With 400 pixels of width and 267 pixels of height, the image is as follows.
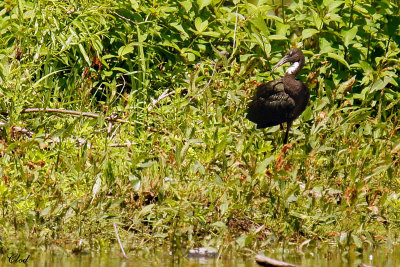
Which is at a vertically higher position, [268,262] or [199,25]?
[199,25]

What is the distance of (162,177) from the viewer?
4918mm

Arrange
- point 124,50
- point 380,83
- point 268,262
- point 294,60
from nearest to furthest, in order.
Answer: point 268,262, point 380,83, point 124,50, point 294,60

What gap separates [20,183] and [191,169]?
3.69 feet

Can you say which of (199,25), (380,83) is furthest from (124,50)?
(380,83)

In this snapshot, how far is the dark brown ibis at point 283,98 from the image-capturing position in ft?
23.3

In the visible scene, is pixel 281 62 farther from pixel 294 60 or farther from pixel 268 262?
pixel 268 262

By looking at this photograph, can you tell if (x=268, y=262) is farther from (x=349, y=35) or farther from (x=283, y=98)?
(x=349, y=35)

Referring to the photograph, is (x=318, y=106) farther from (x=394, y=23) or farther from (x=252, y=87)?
(x=394, y=23)

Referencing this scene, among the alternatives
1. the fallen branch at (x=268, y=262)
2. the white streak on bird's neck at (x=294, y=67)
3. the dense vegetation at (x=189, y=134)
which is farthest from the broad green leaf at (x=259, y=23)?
the fallen branch at (x=268, y=262)

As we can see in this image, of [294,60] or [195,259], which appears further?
[294,60]

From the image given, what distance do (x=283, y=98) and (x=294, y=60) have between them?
378mm

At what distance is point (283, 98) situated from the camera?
7.19 meters

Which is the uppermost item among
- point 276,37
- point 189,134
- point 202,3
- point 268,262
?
point 202,3

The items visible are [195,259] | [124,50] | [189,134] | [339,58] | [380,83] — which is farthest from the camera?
[339,58]
